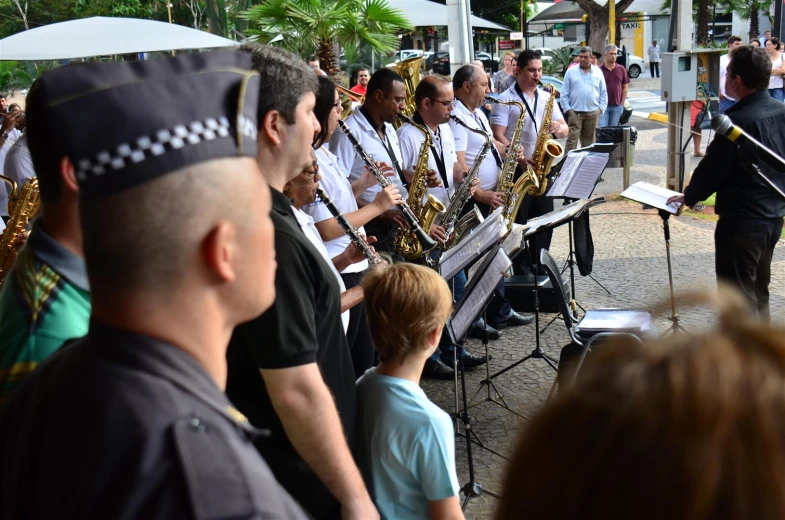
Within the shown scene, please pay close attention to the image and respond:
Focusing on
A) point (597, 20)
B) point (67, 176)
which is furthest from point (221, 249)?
point (597, 20)

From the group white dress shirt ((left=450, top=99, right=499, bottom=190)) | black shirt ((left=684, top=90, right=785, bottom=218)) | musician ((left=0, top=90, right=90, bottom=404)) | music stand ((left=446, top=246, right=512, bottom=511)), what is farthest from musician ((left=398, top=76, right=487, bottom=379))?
musician ((left=0, top=90, right=90, bottom=404))

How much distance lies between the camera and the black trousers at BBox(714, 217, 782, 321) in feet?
17.2

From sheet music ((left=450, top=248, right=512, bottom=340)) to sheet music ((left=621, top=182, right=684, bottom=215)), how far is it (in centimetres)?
193

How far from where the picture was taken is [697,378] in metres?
0.80

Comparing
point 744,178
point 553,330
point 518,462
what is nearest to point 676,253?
point 553,330

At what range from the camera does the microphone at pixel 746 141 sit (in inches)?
186

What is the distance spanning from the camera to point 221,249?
1142mm

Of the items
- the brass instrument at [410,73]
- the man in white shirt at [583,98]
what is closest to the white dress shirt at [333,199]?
the brass instrument at [410,73]

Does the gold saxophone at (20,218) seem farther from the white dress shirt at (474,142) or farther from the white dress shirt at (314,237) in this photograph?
the white dress shirt at (474,142)

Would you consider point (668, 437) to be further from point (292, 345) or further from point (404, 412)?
point (404, 412)

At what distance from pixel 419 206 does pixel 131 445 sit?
15.8 feet

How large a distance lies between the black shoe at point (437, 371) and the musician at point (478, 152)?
76 centimetres

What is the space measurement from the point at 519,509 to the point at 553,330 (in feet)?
18.4

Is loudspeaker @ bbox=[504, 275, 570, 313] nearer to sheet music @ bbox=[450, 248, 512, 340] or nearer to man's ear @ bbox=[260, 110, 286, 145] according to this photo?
sheet music @ bbox=[450, 248, 512, 340]
